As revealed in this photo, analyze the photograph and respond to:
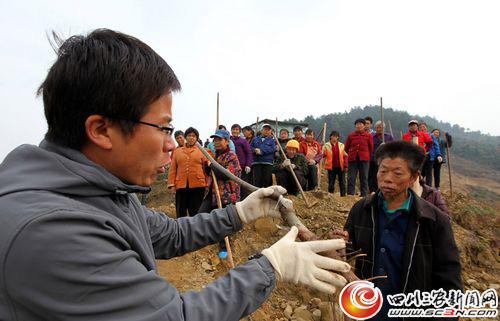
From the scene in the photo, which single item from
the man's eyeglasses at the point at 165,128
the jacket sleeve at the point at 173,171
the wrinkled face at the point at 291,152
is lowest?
the jacket sleeve at the point at 173,171

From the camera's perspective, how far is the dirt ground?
4012 mm

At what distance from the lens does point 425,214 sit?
6.10 feet

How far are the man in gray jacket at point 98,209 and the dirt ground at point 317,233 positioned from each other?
2.51 m

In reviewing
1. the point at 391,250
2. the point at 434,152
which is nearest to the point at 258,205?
the point at 391,250

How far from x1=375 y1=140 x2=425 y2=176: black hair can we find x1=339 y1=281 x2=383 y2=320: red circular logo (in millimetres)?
937

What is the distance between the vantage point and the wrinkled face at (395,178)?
2.06 metres

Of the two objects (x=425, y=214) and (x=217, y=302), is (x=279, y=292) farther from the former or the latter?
(x=217, y=302)

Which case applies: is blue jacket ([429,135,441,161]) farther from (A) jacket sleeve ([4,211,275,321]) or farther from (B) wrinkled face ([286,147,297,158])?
(A) jacket sleeve ([4,211,275,321])

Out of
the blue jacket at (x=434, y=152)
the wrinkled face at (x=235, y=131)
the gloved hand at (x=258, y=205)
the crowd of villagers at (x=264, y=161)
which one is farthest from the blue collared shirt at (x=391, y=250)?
the blue jacket at (x=434, y=152)

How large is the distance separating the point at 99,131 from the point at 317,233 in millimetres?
5147

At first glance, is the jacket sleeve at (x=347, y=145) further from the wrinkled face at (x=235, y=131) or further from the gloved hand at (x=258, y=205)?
the gloved hand at (x=258, y=205)

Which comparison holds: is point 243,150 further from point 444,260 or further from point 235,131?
point 444,260

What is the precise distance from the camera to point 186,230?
1.63m

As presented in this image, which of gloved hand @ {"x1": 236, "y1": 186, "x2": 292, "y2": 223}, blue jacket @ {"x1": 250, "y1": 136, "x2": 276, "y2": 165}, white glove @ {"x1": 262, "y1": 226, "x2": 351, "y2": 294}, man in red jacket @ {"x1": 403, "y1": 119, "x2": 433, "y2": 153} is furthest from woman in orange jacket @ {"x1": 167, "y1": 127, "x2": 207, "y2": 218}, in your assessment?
man in red jacket @ {"x1": 403, "y1": 119, "x2": 433, "y2": 153}
